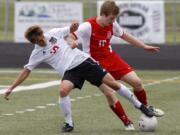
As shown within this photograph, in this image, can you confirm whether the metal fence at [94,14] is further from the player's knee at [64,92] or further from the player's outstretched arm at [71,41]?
the player's knee at [64,92]

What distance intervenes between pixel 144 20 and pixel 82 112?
13.3 m

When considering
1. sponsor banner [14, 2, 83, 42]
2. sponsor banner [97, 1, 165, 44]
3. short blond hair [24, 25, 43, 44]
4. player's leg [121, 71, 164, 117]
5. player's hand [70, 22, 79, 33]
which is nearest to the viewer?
short blond hair [24, 25, 43, 44]

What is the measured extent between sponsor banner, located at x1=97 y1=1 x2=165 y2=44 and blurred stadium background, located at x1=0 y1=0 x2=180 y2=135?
0.21 m

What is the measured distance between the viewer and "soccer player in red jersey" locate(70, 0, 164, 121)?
1260cm

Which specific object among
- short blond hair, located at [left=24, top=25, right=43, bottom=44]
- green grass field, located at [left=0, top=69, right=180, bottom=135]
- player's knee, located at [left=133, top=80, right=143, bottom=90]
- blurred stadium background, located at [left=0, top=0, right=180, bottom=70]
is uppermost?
short blond hair, located at [left=24, top=25, right=43, bottom=44]

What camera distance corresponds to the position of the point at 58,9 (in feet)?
94.0

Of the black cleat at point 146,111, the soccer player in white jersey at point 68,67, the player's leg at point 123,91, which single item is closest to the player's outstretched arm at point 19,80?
the soccer player in white jersey at point 68,67

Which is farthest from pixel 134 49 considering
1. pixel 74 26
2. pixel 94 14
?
pixel 74 26

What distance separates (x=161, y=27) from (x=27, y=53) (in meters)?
4.47

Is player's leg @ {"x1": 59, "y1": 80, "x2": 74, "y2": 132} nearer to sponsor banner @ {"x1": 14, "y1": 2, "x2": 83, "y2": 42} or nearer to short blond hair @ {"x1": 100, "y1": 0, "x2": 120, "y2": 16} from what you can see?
short blond hair @ {"x1": 100, "y1": 0, "x2": 120, "y2": 16}

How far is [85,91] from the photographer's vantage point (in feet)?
62.4

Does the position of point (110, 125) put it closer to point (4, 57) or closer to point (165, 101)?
point (165, 101)

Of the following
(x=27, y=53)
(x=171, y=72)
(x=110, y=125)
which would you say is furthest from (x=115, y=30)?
(x=27, y=53)

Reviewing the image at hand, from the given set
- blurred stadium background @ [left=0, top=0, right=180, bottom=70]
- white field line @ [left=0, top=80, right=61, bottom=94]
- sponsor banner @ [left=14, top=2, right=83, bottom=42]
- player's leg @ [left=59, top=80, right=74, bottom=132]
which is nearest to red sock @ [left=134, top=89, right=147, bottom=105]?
player's leg @ [left=59, top=80, right=74, bottom=132]
